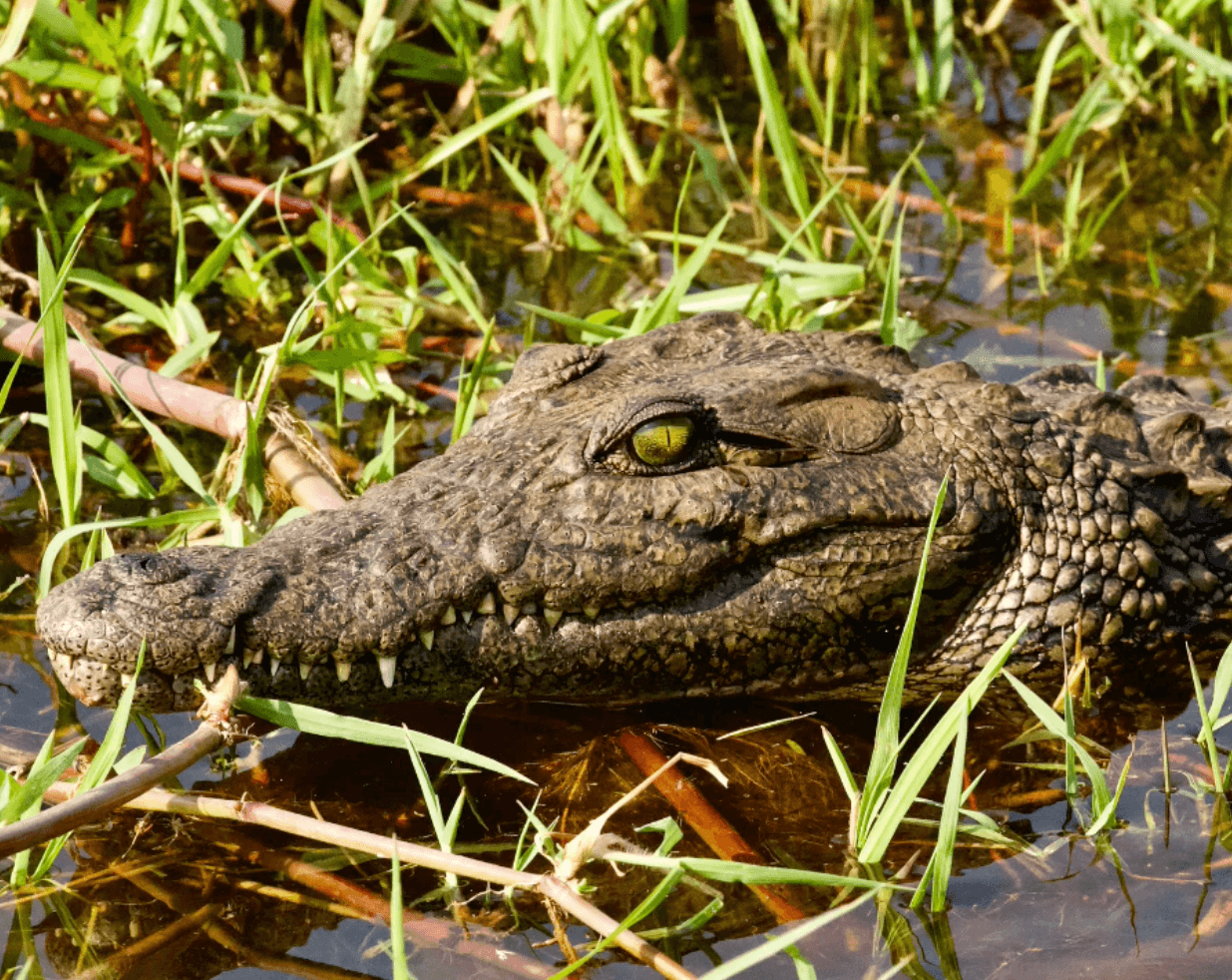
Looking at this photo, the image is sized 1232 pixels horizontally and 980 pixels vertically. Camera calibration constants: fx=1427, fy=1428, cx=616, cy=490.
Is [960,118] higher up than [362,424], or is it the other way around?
[960,118]

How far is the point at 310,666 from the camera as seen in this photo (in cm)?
319

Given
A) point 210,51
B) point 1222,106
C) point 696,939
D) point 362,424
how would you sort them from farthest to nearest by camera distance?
1. point 1222,106
2. point 210,51
3. point 362,424
4. point 696,939

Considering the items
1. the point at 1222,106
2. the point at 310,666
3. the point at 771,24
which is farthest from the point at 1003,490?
the point at 771,24

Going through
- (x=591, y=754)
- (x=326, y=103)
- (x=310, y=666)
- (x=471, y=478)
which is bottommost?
(x=591, y=754)

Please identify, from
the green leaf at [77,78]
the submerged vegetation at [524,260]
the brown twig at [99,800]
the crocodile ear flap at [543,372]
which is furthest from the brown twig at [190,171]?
the brown twig at [99,800]

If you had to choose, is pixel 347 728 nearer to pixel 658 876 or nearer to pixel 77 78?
pixel 658 876

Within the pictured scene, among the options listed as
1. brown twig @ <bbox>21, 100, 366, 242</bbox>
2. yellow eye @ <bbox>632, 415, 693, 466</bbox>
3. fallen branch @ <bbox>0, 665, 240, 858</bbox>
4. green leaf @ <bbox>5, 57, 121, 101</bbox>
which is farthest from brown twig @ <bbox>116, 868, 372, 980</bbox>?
green leaf @ <bbox>5, 57, 121, 101</bbox>

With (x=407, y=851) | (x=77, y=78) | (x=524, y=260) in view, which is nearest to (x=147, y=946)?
(x=407, y=851)

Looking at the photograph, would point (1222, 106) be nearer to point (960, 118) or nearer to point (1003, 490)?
point (960, 118)

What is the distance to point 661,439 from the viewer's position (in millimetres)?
3496

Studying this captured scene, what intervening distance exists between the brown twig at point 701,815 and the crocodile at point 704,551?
0.51 feet

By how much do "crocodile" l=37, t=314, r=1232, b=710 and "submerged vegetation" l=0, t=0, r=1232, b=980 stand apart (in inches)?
8.5

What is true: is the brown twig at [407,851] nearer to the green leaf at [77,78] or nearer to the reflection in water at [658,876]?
the reflection in water at [658,876]

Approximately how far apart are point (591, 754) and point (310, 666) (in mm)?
777
